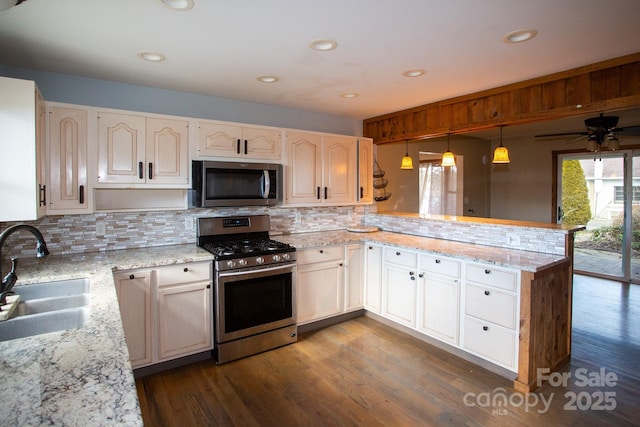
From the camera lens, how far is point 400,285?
359cm

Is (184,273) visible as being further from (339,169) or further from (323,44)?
(339,169)

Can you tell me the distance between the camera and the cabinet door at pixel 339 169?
4121 millimetres

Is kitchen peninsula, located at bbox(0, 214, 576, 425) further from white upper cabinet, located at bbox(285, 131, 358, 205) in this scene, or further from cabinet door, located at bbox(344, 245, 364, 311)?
white upper cabinet, located at bbox(285, 131, 358, 205)

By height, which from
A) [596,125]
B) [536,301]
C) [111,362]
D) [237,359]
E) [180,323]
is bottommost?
[237,359]

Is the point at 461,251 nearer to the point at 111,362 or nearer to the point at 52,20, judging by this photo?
the point at 111,362

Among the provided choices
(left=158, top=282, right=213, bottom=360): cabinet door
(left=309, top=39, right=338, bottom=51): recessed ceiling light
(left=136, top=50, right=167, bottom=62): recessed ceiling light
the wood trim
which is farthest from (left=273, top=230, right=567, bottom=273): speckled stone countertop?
(left=136, top=50, right=167, bottom=62): recessed ceiling light

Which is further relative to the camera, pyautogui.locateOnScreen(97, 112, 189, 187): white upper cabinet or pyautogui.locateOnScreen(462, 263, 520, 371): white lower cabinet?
pyautogui.locateOnScreen(97, 112, 189, 187): white upper cabinet

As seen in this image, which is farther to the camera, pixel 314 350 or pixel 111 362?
pixel 314 350

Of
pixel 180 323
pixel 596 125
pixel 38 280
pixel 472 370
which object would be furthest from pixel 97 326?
pixel 596 125

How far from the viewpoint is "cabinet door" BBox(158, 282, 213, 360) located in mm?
2838

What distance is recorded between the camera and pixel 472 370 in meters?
2.90

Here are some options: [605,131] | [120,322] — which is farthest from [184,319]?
[605,131]

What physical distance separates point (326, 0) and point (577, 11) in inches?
52.4

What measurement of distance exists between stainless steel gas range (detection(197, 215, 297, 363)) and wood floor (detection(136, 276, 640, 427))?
0.46 ft
